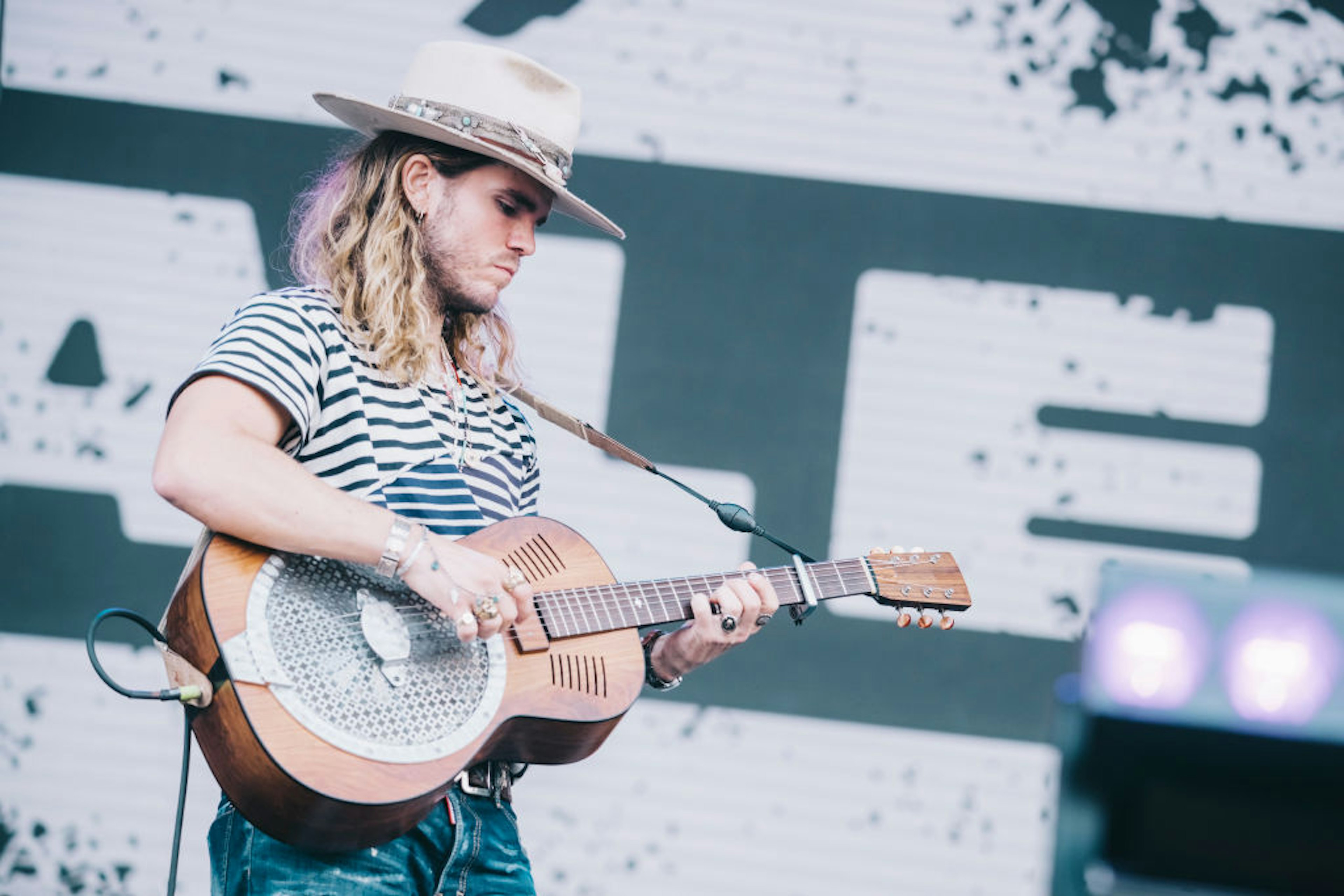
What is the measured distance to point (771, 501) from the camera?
3.85 metres

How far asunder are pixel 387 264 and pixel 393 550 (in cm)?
66

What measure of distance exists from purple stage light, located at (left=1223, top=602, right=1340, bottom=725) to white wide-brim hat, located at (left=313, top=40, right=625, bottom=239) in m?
1.79

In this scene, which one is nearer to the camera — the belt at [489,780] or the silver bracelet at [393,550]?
the silver bracelet at [393,550]

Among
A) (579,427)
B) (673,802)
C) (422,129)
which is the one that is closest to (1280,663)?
(422,129)

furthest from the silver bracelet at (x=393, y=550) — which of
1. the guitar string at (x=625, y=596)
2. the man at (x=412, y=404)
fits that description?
the guitar string at (x=625, y=596)

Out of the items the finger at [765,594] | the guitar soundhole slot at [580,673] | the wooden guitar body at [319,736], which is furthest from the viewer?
the finger at [765,594]

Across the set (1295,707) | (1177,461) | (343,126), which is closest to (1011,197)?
(1177,461)

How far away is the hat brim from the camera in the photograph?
2.52 meters

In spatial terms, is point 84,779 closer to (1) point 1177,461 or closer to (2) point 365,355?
(2) point 365,355

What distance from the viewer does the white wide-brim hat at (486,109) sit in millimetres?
2562

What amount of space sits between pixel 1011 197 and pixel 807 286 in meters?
0.66

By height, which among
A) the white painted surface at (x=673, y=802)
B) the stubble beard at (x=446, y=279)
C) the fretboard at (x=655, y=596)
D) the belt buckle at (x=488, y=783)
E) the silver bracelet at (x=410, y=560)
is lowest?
the white painted surface at (x=673, y=802)

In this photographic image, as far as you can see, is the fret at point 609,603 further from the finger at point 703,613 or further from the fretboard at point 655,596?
the finger at point 703,613

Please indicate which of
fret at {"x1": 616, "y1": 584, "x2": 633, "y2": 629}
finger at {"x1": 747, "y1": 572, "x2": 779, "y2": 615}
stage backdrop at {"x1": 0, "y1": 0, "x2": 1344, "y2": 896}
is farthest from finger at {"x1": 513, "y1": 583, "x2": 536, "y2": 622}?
stage backdrop at {"x1": 0, "y1": 0, "x2": 1344, "y2": 896}
